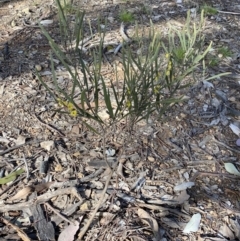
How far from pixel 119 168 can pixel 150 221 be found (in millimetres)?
294

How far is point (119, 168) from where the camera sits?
1777 millimetres

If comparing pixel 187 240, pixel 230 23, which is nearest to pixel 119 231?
pixel 187 240

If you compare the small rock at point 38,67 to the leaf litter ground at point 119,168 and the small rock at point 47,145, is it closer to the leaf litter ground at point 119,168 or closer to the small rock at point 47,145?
the leaf litter ground at point 119,168

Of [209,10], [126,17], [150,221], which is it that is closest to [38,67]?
[126,17]

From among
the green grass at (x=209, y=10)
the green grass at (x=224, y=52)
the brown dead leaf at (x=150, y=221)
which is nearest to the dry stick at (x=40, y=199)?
the brown dead leaf at (x=150, y=221)

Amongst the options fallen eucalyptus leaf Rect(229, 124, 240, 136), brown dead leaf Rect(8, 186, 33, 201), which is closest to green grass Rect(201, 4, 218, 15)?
fallen eucalyptus leaf Rect(229, 124, 240, 136)

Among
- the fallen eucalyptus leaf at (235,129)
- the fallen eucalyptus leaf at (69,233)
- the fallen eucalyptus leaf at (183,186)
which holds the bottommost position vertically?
the fallen eucalyptus leaf at (235,129)

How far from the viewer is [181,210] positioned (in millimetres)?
1643

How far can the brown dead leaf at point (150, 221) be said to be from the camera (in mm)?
1549

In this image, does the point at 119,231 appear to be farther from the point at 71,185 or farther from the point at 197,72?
the point at 197,72

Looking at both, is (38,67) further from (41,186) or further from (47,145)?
(41,186)

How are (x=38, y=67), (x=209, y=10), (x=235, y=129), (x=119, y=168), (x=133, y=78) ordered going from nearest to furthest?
1. (x=133, y=78)
2. (x=119, y=168)
3. (x=235, y=129)
4. (x=38, y=67)
5. (x=209, y=10)

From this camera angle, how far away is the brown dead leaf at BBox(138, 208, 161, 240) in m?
1.55

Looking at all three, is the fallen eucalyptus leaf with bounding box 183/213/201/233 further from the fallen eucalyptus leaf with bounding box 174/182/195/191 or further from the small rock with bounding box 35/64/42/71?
the small rock with bounding box 35/64/42/71
